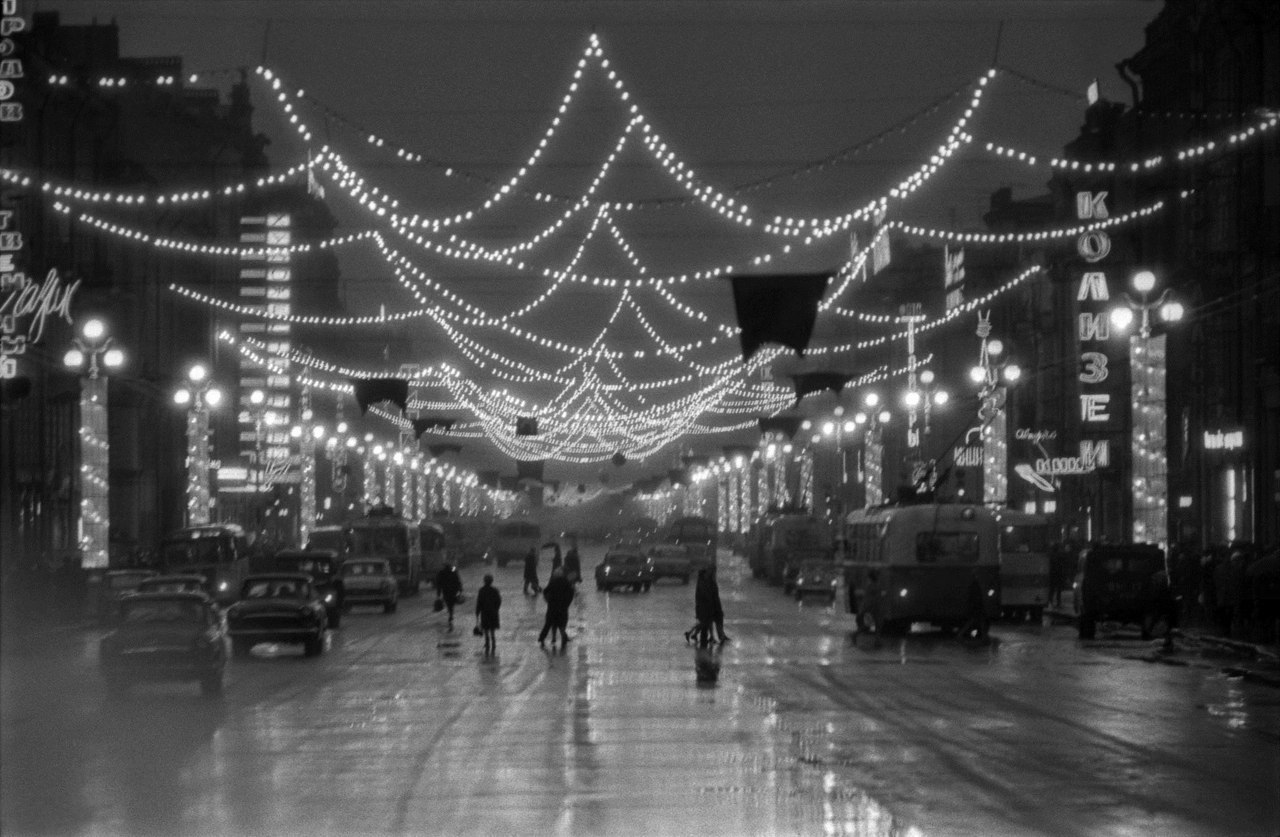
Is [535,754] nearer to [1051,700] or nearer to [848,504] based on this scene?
[1051,700]

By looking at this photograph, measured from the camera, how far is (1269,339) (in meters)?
59.1

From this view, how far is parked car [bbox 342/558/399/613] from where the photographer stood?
62188mm

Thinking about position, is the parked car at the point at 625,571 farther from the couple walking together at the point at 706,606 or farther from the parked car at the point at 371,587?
the couple walking together at the point at 706,606

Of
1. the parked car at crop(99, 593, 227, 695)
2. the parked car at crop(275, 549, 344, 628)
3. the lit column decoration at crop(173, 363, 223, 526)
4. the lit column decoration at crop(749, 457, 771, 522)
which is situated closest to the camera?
the parked car at crop(99, 593, 227, 695)

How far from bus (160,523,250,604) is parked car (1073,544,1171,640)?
91.1ft

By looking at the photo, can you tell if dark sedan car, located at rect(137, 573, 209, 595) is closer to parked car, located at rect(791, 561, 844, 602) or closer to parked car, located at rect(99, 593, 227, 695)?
parked car, located at rect(99, 593, 227, 695)

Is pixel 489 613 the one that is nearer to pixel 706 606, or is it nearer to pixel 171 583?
pixel 706 606

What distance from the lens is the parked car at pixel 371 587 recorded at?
204 ft

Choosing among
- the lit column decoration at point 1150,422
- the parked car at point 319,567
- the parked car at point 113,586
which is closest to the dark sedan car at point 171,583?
the parked car at point 113,586

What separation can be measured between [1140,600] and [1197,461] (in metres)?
24.2

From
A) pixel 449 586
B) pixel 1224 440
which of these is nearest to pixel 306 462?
pixel 1224 440

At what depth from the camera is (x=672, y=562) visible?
3413 inches

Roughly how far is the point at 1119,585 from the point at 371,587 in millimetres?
25285

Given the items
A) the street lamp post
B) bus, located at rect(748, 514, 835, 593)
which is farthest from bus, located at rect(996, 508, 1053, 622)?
bus, located at rect(748, 514, 835, 593)
